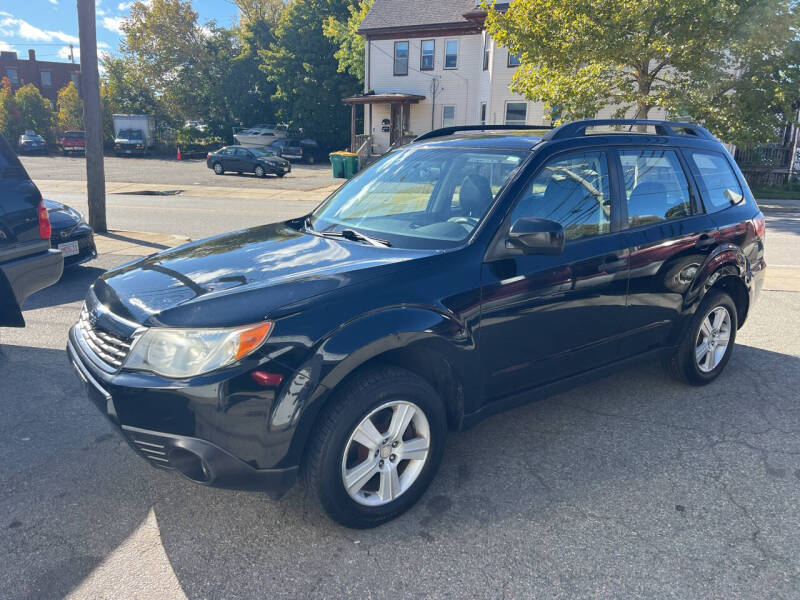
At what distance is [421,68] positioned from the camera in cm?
3281

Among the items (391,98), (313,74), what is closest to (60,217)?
(391,98)

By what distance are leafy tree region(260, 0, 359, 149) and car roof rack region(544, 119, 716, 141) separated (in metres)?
38.2

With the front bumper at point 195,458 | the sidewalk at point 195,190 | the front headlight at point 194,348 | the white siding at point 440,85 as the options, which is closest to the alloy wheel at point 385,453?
the front bumper at point 195,458

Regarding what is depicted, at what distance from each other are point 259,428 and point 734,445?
2.87m

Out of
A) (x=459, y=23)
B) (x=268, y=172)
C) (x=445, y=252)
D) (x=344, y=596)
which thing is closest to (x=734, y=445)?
(x=445, y=252)

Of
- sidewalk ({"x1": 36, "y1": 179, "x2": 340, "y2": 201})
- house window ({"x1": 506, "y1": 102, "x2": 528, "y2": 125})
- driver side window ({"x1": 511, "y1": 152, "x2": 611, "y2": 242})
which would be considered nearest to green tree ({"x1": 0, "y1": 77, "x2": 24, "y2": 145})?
sidewalk ({"x1": 36, "y1": 179, "x2": 340, "y2": 201})

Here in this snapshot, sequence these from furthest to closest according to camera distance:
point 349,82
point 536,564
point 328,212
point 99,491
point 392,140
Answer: point 349,82 < point 392,140 < point 328,212 < point 99,491 < point 536,564

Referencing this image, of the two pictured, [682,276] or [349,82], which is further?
[349,82]

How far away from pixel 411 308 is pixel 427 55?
32.4m

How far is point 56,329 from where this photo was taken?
5738mm

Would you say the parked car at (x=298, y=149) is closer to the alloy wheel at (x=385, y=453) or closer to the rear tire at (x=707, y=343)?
the rear tire at (x=707, y=343)

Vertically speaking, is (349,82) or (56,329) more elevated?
(349,82)

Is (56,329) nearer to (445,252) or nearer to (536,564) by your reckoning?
(445,252)

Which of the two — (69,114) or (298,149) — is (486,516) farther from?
(69,114)
